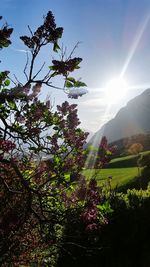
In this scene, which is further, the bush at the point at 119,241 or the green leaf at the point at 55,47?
the bush at the point at 119,241

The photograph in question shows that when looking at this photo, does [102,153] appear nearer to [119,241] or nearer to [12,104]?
[12,104]

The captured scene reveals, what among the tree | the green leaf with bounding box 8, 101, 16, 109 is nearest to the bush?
the tree

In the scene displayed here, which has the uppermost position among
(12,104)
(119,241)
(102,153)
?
(12,104)

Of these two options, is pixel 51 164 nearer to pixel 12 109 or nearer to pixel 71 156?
pixel 71 156

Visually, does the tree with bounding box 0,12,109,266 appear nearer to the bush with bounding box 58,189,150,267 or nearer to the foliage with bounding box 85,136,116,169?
the foliage with bounding box 85,136,116,169

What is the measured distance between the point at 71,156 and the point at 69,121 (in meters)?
0.66

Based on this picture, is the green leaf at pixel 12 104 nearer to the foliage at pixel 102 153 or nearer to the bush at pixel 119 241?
the foliage at pixel 102 153

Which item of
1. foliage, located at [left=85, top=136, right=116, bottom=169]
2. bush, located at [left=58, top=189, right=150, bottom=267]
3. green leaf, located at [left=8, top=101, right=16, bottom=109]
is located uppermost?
green leaf, located at [left=8, top=101, right=16, bottom=109]

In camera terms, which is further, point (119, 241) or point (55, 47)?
point (119, 241)

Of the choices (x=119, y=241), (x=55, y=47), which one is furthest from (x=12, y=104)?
(x=119, y=241)

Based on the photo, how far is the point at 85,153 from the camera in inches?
249

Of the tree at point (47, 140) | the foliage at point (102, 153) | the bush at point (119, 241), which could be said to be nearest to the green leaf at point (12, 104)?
the tree at point (47, 140)

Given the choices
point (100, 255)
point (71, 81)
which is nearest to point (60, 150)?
point (71, 81)

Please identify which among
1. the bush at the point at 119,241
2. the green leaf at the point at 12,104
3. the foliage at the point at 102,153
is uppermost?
the green leaf at the point at 12,104
